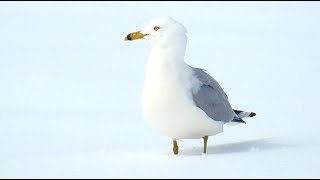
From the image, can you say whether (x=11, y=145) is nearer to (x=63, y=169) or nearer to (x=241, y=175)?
(x=63, y=169)

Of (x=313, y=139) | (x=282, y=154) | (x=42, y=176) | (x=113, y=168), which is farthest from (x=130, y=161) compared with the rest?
(x=313, y=139)

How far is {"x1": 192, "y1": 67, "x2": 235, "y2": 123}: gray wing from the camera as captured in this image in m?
10.9

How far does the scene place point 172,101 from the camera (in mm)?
10516

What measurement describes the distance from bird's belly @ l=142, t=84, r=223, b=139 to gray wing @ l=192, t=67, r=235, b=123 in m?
0.14

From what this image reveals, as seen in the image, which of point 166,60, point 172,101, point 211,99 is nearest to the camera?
point 172,101

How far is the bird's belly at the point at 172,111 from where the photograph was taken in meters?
10.5

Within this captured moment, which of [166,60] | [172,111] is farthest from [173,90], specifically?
[166,60]

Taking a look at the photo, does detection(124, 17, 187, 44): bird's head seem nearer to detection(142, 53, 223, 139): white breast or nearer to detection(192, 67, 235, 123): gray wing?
detection(142, 53, 223, 139): white breast

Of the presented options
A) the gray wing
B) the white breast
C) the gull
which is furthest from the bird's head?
the gray wing

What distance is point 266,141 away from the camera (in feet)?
39.2

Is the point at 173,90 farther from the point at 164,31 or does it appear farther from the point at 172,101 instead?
the point at 164,31

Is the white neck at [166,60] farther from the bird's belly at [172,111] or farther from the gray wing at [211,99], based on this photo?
the gray wing at [211,99]

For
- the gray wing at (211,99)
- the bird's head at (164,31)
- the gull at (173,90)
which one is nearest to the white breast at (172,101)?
the gull at (173,90)

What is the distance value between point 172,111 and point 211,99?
2.55 ft
